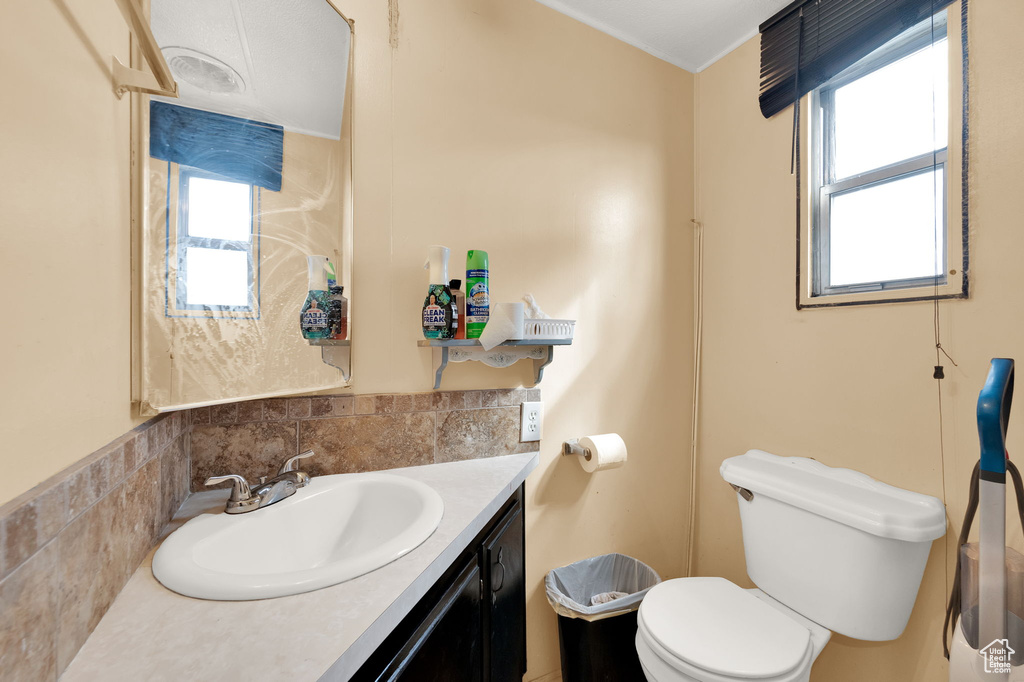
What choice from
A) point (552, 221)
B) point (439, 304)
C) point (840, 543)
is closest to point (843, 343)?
point (840, 543)

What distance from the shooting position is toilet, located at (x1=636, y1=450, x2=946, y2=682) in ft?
3.21

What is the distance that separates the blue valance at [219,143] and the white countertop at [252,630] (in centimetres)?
73

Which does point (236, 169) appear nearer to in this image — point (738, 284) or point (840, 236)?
point (738, 284)

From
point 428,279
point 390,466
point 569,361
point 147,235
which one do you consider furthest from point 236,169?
point 569,361

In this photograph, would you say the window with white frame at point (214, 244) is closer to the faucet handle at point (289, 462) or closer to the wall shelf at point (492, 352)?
the faucet handle at point (289, 462)

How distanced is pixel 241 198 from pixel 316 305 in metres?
0.30

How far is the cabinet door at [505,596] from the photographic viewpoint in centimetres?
100

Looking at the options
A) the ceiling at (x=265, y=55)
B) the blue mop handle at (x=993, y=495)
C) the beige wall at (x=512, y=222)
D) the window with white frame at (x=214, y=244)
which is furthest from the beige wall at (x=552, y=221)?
the blue mop handle at (x=993, y=495)

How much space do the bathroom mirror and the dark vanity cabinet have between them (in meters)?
0.57

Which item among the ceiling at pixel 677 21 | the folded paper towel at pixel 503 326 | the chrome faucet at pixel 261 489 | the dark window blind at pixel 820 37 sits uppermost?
the ceiling at pixel 677 21

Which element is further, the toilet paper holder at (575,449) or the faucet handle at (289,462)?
the toilet paper holder at (575,449)

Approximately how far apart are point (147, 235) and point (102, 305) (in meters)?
0.17

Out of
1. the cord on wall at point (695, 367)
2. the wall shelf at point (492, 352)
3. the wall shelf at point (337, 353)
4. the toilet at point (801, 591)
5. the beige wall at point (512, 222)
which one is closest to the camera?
the beige wall at point (512, 222)

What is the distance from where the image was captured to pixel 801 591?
3.84 ft
